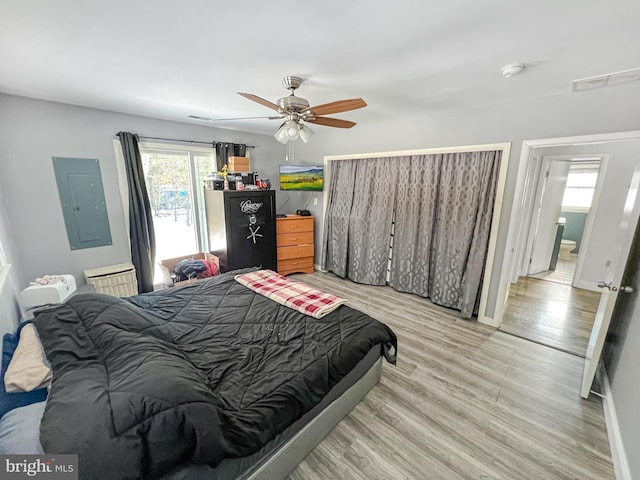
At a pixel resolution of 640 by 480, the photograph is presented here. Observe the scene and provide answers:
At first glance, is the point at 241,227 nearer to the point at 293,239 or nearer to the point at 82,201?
the point at 293,239

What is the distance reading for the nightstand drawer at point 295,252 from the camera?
4344 mm

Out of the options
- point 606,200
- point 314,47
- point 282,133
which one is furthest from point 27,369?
point 606,200

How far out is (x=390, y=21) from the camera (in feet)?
4.30

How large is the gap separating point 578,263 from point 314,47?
506cm

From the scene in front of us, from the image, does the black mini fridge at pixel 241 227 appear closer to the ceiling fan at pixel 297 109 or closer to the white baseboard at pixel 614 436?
the ceiling fan at pixel 297 109

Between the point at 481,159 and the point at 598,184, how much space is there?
2365mm

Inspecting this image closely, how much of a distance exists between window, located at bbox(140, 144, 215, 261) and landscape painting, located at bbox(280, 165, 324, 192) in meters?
1.15

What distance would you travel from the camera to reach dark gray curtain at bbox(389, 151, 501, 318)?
289cm

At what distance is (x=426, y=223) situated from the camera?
331cm

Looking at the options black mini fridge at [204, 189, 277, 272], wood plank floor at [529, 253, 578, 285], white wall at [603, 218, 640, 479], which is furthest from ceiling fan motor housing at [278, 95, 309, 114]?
wood plank floor at [529, 253, 578, 285]

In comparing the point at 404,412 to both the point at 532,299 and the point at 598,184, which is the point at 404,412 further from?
the point at 598,184

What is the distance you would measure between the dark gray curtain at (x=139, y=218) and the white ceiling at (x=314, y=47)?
0.72 meters

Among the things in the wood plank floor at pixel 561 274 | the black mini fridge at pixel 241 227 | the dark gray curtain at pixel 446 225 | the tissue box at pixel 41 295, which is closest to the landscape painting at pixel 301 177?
the black mini fridge at pixel 241 227

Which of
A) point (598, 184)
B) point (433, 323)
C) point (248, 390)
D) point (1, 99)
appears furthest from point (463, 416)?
point (1, 99)
